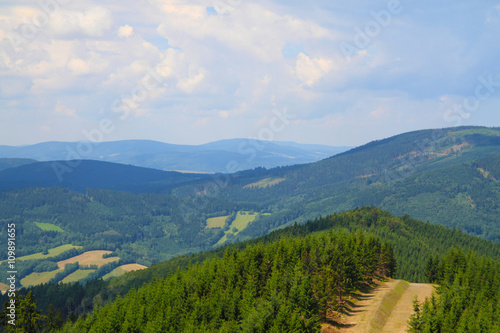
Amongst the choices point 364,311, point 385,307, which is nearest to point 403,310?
point 385,307

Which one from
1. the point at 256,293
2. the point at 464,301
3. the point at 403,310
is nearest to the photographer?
the point at 464,301

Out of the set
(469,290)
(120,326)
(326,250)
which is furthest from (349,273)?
(120,326)

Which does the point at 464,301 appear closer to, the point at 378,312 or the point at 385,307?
the point at 385,307

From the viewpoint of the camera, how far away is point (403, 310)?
108m

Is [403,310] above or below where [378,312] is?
below

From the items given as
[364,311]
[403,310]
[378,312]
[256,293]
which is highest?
[256,293]

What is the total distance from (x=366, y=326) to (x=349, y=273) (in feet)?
65.7

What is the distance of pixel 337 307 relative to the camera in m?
101

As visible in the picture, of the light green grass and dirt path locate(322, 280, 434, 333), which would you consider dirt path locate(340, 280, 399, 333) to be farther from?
the light green grass

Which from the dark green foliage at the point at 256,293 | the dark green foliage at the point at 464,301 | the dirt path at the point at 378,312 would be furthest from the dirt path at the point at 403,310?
the dark green foliage at the point at 256,293

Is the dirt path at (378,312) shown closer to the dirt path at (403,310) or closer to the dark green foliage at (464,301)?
the dirt path at (403,310)

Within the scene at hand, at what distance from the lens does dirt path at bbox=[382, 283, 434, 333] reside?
9650cm

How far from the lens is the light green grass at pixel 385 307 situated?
314ft

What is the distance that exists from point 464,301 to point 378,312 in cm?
2006
